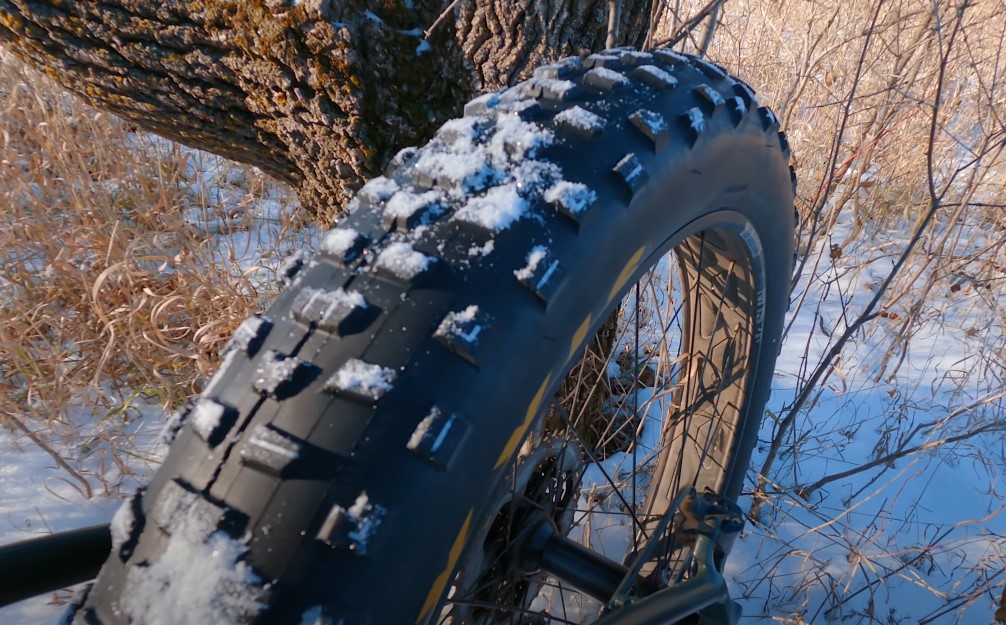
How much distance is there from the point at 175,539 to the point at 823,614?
145cm

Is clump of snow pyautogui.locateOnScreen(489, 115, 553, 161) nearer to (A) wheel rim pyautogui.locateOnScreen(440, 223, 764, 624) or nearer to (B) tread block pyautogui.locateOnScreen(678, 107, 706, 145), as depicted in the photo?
(B) tread block pyautogui.locateOnScreen(678, 107, 706, 145)

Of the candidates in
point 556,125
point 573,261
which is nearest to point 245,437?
point 573,261

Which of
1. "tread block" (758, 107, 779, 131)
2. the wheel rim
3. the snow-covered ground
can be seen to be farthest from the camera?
the snow-covered ground

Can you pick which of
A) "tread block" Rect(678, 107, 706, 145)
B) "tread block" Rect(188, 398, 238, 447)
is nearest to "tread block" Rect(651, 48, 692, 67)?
"tread block" Rect(678, 107, 706, 145)

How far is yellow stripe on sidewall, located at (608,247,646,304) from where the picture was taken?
26.3 inches

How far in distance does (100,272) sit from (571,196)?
1.88 m

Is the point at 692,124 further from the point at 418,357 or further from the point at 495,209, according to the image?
the point at 418,357

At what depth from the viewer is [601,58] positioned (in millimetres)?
791

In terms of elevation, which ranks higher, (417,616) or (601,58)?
(601,58)

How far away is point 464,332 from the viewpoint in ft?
Answer: 1.72

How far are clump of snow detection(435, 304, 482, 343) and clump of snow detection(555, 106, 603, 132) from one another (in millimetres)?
252

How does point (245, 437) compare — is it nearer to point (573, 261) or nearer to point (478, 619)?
point (573, 261)

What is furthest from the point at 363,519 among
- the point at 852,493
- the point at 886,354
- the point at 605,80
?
the point at 886,354

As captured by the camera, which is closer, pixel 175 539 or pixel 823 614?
pixel 175 539
